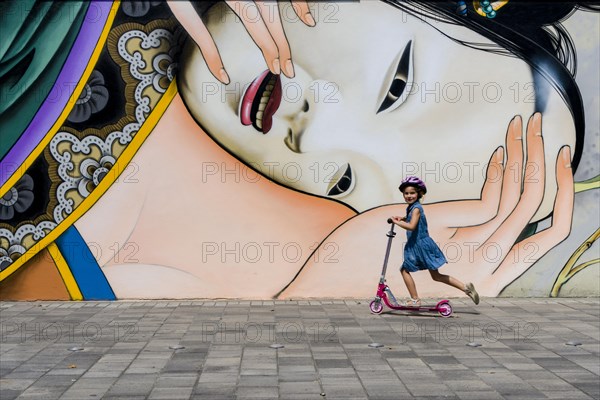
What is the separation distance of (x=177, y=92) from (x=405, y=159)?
2780 millimetres

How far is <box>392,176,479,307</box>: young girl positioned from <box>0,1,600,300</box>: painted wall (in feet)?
2.41

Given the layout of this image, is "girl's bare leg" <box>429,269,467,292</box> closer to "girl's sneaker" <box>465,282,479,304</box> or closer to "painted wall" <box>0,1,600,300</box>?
"girl's sneaker" <box>465,282,479,304</box>

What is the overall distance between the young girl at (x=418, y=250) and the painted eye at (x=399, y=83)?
3.53 feet

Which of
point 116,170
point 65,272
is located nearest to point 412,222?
point 116,170

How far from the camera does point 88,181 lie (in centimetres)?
991

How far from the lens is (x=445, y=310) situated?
9188 millimetres

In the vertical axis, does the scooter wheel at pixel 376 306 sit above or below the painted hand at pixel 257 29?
below

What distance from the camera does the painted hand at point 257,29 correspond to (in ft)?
32.4

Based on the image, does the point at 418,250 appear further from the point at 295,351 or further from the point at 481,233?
the point at 295,351

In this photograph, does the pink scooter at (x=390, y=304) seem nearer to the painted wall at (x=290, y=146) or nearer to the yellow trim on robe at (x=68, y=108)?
the painted wall at (x=290, y=146)

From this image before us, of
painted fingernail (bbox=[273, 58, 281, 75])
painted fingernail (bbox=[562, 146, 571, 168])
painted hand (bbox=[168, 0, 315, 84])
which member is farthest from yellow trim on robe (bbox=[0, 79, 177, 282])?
painted fingernail (bbox=[562, 146, 571, 168])

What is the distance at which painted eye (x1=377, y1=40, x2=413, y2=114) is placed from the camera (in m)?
10.1

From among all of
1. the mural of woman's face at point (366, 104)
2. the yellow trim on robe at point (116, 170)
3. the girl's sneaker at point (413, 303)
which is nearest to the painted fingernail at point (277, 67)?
the mural of woman's face at point (366, 104)

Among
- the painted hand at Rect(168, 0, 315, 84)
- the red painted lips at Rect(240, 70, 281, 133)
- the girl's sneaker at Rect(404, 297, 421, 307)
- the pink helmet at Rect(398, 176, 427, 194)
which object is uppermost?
the painted hand at Rect(168, 0, 315, 84)
